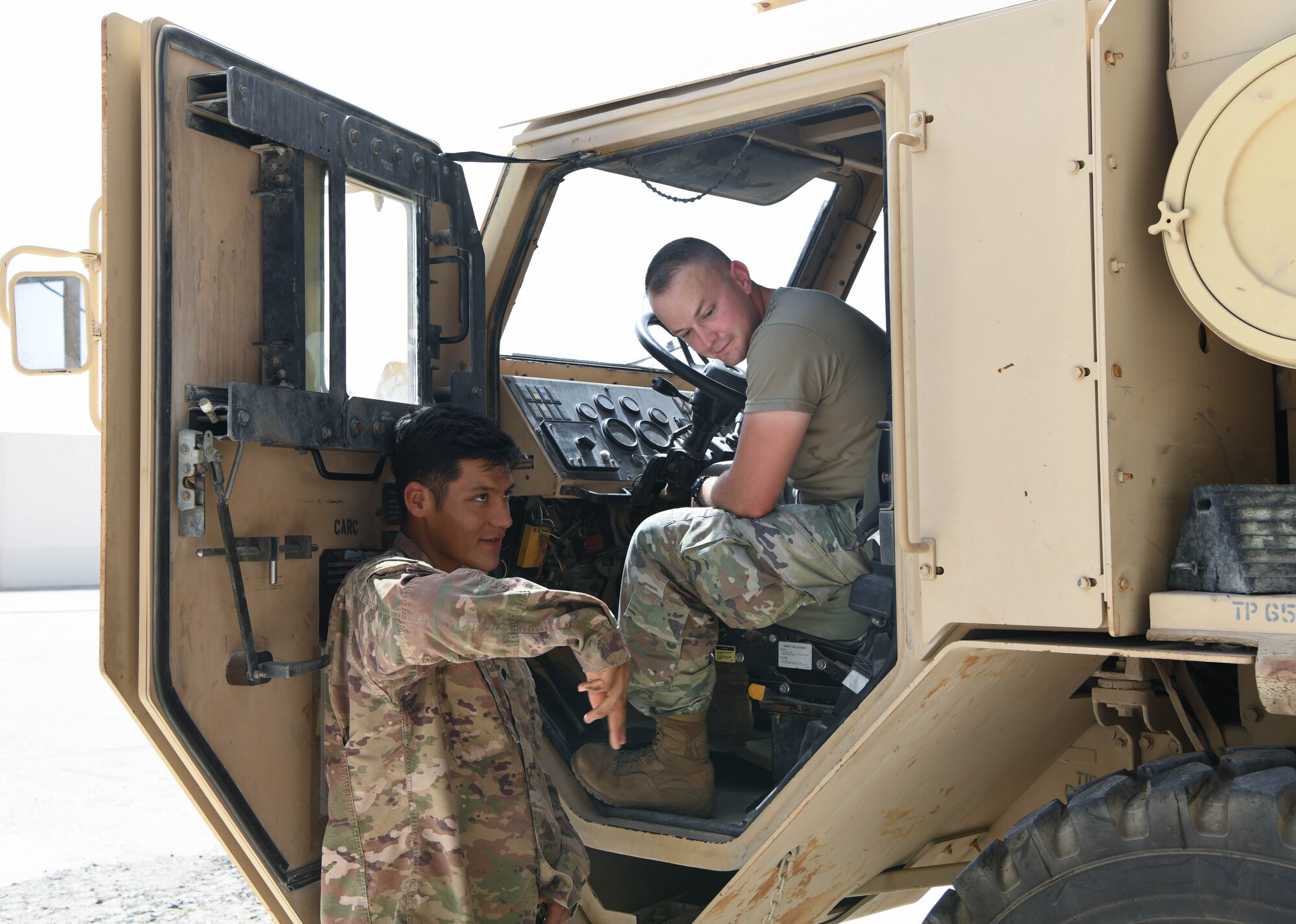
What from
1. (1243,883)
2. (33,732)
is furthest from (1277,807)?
(33,732)

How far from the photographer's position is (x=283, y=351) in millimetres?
2387

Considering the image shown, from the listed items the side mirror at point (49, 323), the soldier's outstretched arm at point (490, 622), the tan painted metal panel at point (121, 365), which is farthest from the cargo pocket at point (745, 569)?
the side mirror at point (49, 323)

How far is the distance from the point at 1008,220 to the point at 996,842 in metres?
1.06

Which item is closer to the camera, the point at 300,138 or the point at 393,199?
the point at 300,138

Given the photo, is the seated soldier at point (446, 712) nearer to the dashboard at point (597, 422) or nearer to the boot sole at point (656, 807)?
the boot sole at point (656, 807)

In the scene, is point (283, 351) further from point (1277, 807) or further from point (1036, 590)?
point (1277, 807)

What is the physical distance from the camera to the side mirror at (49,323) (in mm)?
2393

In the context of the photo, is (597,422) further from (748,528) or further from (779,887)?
(779,887)

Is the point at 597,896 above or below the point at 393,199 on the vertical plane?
below

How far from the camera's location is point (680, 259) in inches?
114

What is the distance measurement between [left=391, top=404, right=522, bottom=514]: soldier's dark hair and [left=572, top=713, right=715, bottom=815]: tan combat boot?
2.38 ft

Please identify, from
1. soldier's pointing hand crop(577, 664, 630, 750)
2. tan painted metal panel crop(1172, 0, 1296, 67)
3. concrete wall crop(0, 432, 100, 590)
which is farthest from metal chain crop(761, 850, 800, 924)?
concrete wall crop(0, 432, 100, 590)

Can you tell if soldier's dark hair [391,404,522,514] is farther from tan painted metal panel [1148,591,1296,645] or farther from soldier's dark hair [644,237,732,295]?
tan painted metal panel [1148,591,1296,645]

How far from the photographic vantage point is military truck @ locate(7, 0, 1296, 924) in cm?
184
